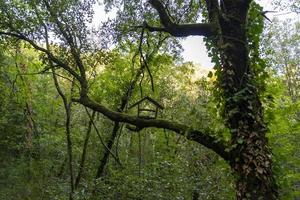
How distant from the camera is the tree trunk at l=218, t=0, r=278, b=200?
4.57 m

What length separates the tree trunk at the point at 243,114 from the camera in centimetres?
457

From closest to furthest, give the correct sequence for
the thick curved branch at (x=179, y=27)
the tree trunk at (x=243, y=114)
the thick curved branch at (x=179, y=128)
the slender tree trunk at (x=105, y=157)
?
1. the tree trunk at (x=243, y=114)
2. the thick curved branch at (x=179, y=128)
3. the thick curved branch at (x=179, y=27)
4. the slender tree trunk at (x=105, y=157)

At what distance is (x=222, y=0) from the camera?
5414 millimetres

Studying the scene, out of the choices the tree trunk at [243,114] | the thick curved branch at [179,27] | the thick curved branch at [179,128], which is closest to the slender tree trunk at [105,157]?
the thick curved branch at [179,128]

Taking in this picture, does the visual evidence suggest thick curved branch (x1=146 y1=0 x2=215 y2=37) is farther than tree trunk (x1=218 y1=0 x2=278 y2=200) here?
Yes

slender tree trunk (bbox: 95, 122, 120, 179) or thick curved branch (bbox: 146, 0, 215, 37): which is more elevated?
thick curved branch (bbox: 146, 0, 215, 37)

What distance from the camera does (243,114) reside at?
484 cm

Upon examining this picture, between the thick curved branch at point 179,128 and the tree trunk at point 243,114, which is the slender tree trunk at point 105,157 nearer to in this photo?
the thick curved branch at point 179,128

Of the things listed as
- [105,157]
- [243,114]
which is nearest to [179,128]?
[243,114]

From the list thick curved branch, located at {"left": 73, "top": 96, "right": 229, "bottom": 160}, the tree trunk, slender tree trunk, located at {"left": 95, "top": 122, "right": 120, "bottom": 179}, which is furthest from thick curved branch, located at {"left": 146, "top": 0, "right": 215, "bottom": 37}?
slender tree trunk, located at {"left": 95, "top": 122, "right": 120, "bottom": 179}

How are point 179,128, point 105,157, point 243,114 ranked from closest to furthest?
point 243,114 → point 179,128 → point 105,157

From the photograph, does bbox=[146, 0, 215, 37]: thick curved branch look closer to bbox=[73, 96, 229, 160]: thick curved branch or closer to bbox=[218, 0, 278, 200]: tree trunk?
bbox=[218, 0, 278, 200]: tree trunk

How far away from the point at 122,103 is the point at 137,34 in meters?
2.69

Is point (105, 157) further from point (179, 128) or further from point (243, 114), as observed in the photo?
point (243, 114)
